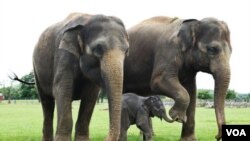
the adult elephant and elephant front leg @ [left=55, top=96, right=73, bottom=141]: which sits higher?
the adult elephant

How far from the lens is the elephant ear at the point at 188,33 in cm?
742

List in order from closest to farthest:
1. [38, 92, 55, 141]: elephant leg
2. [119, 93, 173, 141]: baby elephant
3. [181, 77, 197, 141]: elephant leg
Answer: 1. [38, 92, 55, 141]: elephant leg
2. [181, 77, 197, 141]: elephant leg
3. [119, 93, 173, 141]: baby elephant

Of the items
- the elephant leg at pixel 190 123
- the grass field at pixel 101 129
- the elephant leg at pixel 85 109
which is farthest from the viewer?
the grass field at pixel 101 129

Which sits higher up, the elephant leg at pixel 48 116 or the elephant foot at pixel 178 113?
the elephant foot at pixel 178 113

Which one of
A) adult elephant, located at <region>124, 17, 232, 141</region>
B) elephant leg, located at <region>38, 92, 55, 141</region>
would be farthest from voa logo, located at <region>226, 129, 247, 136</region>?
elephant leg, located at <region>38, 92, 55, 141</region>

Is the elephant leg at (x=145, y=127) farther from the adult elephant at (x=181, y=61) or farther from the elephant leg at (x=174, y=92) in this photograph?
the elephant leg at (x=174, y=92)

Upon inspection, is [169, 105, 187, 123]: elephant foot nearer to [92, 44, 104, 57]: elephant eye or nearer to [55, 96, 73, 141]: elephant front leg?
[55, 96, 73, 141]: elephant front leg

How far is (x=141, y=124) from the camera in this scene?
8.70 metres

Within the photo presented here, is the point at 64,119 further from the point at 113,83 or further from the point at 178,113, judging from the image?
the point at 178,113

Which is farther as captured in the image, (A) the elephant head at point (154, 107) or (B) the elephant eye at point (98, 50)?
(A) the elephant head at point (154, 107)

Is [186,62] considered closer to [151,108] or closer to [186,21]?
[186,21]

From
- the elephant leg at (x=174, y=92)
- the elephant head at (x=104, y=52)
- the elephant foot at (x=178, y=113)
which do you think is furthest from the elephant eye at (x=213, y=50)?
the elephant head at (x=104, y=52)

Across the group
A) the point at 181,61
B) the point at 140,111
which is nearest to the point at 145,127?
the point at 140,111

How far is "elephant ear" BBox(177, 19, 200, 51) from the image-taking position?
24.3ft
